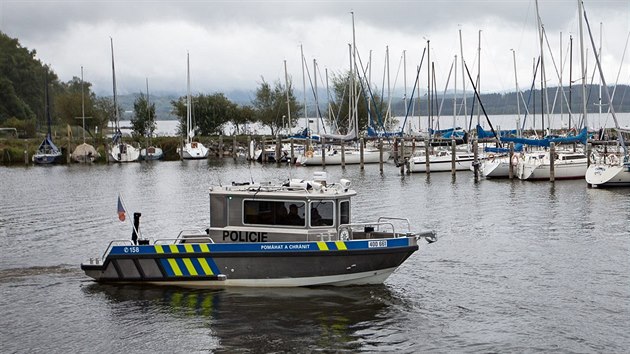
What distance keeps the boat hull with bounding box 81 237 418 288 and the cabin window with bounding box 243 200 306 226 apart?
1.10m

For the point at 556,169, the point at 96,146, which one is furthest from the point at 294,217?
the point at 96,146

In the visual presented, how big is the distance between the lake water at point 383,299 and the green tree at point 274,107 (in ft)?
253

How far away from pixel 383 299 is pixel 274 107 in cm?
9826

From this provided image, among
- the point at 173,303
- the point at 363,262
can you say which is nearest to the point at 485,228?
the point at 363,262

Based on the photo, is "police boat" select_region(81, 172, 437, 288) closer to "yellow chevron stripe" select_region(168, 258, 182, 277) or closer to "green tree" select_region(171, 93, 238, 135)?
"yellow chevron stripe" select_region(168, 258, 182, 277)

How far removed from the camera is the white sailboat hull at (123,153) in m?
92.4

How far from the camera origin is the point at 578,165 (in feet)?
196

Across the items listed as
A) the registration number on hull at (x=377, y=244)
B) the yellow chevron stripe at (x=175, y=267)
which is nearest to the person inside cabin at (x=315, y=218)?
the registration number on hull at (x=377, y=244)

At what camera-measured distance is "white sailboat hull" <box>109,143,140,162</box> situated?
92.4 metres

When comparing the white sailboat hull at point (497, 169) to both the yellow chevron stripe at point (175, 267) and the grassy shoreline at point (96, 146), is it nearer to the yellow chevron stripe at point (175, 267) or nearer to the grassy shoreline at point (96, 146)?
the yellow chevron stripe at point (175, 267)

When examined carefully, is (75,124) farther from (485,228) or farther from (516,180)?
(485,228)

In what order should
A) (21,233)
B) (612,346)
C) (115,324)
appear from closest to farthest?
1. (612,346)
2. (115,324)
3. (21,233)

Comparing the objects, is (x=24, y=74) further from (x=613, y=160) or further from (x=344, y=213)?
(x=344, y=213)

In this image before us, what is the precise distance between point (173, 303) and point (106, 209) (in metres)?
23.5
